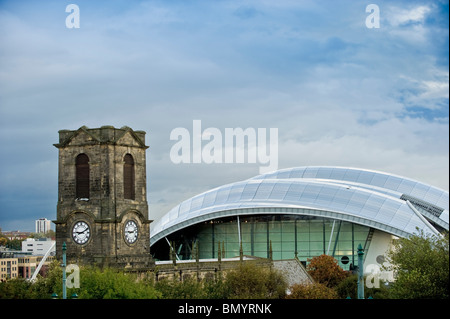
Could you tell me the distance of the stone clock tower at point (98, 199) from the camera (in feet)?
183

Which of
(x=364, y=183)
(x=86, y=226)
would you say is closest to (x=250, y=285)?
(x=86, y=226)

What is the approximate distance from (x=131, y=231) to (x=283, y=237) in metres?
36.7

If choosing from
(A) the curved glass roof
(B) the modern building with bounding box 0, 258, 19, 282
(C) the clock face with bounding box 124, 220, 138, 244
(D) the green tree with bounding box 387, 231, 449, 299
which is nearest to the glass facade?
(A) the curved glass roof

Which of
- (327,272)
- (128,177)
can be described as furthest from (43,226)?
(128,177)

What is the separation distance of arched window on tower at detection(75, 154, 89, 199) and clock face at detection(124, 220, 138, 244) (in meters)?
3.15

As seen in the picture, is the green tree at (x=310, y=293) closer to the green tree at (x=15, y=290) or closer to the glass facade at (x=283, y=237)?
the green tree at (x=15, y=290)

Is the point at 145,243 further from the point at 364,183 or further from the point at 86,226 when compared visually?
the point at 364,183

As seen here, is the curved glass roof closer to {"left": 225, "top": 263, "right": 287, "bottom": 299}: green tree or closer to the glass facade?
the glass facade

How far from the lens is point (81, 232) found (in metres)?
56.5

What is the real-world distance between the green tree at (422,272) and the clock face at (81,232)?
1881cm

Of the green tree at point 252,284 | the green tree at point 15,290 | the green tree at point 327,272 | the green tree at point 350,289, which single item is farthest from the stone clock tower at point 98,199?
the green tree at point 327,272

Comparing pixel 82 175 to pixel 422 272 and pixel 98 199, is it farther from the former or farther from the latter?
pixel 422 272

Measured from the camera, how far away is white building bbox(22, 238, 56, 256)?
8791 cm

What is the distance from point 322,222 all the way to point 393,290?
34.8 metres
